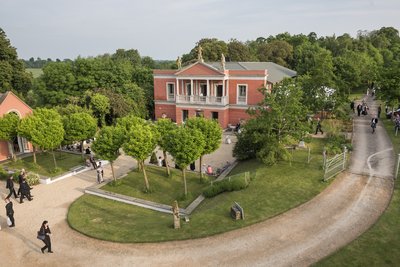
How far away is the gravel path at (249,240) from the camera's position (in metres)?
12.1

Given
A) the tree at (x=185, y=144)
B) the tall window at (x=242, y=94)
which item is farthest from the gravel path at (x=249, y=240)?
the tall window at (x=242, y=94)

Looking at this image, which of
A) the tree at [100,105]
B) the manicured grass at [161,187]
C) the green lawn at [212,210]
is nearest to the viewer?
the green lawn at [212,210]

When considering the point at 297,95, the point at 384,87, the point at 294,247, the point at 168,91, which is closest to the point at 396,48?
the point at 384,87

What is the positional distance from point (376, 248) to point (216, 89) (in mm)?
29702

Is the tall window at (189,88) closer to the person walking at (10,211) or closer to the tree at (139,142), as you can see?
the tree at (139,142)

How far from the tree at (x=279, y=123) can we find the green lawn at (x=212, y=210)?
109cm

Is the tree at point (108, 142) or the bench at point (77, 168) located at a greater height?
the tree at point (108, 142)

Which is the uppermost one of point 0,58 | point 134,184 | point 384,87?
point 0,58

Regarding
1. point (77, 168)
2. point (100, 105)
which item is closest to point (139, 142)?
point (77, 168)

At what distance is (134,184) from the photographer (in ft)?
73.9

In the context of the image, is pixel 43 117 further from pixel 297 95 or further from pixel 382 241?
pixel 382 241

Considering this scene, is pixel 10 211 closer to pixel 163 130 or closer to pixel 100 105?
pixel 163 130

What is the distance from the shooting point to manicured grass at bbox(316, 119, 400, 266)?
440 inches

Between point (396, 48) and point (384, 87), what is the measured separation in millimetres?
50633
